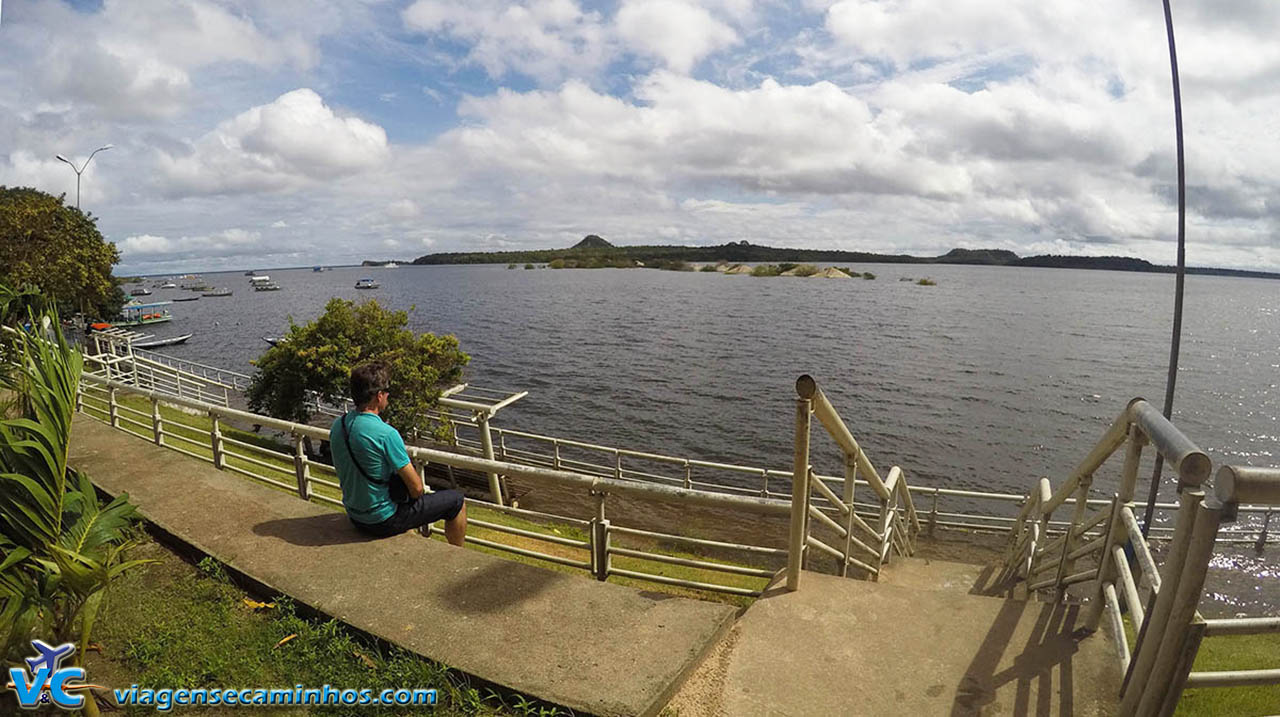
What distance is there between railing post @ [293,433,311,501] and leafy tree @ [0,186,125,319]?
21.9 meters

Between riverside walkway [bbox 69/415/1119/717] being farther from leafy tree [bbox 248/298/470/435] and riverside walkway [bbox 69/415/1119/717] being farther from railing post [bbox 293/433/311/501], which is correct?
leafy tree [bbox 248/298/470/435]

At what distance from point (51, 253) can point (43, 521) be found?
31493 mm

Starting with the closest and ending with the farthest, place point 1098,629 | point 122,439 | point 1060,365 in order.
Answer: point 1098,629, point 122,439, point 1060,365

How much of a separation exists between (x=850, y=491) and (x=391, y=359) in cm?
1696

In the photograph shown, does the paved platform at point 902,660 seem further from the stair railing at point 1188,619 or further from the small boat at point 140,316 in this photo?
the small boat at point 140,316

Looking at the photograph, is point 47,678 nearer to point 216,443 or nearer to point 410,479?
point 410,479

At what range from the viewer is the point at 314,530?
16.1 feet

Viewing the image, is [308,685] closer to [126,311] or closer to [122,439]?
[122,439]

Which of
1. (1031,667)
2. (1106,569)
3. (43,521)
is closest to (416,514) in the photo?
(43,521)

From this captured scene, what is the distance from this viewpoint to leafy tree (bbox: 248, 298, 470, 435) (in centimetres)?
1906

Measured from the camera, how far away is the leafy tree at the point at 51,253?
23.1 meters

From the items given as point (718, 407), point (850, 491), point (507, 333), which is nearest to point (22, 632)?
point (850, 491)

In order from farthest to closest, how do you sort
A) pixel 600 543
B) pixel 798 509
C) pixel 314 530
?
1. pixel 314 530
2. pixel 600 543
3. pixel 798 509

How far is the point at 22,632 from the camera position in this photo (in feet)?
8.18
